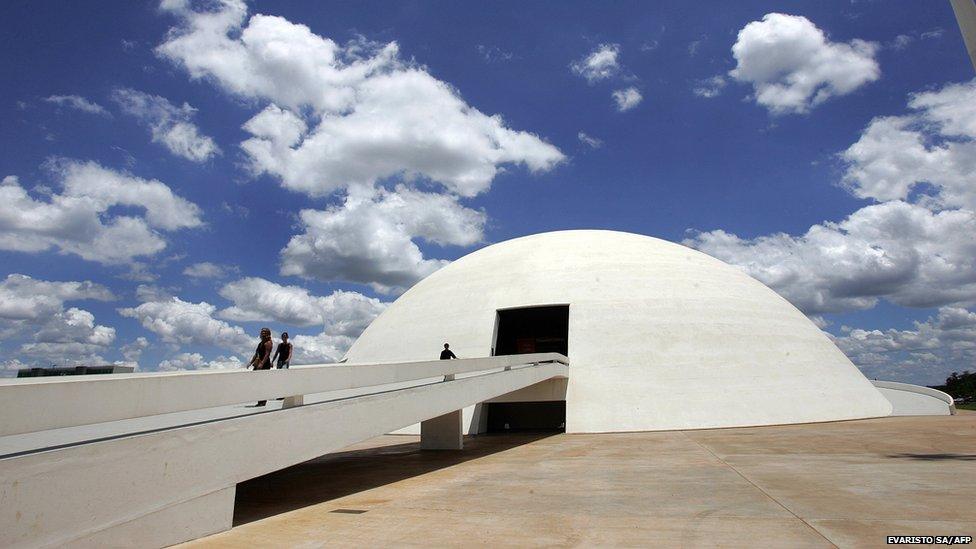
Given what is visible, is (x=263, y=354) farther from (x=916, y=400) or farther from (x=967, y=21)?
(x=916, y=400)

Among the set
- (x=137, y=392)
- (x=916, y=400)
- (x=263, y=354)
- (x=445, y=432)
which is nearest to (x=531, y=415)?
(x=445, y=432)

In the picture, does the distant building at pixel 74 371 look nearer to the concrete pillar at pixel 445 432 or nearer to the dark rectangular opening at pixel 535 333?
the concrete pillar at pixel 445 432

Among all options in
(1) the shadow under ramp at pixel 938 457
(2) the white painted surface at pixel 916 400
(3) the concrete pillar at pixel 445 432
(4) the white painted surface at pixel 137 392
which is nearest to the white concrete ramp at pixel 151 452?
(4) the white painted surface at pixel 137 392

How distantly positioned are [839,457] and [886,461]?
0.89 meters

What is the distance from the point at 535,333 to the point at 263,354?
67.6ft

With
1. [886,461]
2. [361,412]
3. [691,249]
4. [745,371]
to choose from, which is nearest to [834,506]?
[886,461]

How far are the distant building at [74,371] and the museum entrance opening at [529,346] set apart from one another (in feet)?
47.0

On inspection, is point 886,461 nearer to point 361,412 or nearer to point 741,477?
point 741,477

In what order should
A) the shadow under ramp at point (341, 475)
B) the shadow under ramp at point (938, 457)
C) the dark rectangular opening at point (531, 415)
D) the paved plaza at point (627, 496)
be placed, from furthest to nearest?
the dark rectangular opening at point (531, 415)
the shadow under ramp at point (938, 457)
the shadow under ramp at point (341, 475)
the paved plaza at point (627, 496)

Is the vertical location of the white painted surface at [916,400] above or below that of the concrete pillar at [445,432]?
above

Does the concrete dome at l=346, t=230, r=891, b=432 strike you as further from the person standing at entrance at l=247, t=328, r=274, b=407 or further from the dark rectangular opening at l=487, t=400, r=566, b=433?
the person standing at entrance at l=247, t=328, r=274, b=407

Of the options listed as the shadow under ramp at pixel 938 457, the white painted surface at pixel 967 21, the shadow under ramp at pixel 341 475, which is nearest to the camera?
the shadow under ramp at pixel 341 475

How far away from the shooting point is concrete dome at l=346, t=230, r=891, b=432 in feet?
66.1

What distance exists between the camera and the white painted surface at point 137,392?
16.1 feet
